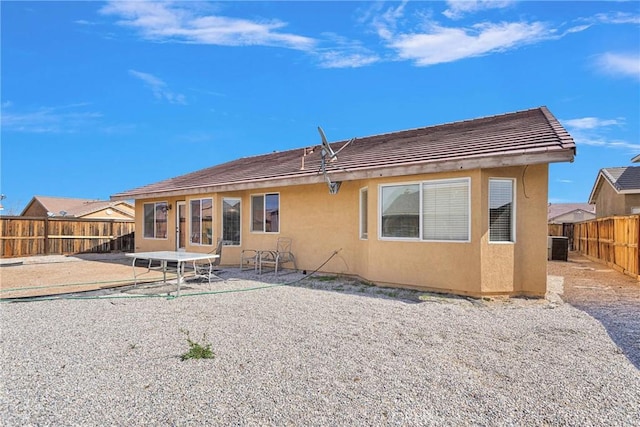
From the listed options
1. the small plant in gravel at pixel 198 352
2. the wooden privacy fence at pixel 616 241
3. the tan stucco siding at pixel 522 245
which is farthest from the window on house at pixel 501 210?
the small plant in gravel at pixel 198 352

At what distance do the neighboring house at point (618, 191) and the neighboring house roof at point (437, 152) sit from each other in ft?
37.3

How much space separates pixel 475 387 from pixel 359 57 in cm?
1138

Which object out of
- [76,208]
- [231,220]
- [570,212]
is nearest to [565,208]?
[570,212]

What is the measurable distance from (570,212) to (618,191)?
32.3 meters

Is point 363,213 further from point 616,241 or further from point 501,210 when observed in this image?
point 616,241

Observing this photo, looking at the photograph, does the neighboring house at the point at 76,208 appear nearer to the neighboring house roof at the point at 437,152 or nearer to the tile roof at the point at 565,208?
the neighboring house roof at the point at 437,152

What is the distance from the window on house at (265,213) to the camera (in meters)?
11.5

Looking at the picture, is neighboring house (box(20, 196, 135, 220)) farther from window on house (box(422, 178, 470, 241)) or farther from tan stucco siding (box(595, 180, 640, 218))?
tan stucco siding (box(595, 180, 640, 218))

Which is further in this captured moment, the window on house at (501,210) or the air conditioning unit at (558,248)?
the air conditioning unit at (558,248)

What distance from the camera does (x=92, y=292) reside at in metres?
7.75

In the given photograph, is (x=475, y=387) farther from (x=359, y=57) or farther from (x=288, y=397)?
(x=359, y=57)

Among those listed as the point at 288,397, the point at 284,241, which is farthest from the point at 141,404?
the point at 284,241

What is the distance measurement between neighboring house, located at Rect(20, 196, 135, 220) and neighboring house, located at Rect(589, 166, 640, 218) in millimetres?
36123

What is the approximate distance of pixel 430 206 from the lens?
775 centimetres
